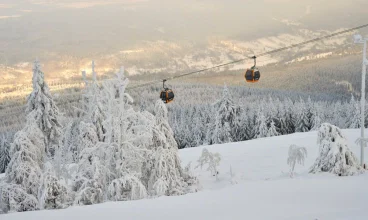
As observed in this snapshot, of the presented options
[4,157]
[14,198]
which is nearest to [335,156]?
[14,198]

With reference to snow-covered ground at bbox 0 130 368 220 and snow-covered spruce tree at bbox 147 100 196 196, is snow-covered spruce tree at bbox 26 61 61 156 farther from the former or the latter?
snow-covered ground at bbox 0 130 368 220

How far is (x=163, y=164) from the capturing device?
634 inches

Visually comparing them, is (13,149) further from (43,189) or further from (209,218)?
(209,218)

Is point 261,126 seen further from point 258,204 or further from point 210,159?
point 258,204

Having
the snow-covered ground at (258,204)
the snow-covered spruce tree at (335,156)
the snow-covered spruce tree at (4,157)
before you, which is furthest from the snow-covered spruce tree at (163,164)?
the snow-covered spruce tree at (4,157)

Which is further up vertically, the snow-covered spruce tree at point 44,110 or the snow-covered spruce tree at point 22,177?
the snow-covered spruce tree at point 44,110

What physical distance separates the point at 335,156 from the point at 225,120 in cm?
4021

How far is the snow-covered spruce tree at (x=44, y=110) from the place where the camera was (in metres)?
22.3

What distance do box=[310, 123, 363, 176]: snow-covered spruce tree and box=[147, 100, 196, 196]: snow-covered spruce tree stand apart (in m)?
5.66

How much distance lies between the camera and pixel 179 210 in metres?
9.84

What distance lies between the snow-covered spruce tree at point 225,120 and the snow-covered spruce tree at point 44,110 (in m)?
32.3

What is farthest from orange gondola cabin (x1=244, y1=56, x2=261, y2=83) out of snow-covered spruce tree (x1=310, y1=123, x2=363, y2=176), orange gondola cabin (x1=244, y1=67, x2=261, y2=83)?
snow-covered spruce tree (x1=310, y1=123, x2=363, y2=176)

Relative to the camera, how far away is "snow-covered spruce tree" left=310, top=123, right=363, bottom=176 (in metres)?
13.5

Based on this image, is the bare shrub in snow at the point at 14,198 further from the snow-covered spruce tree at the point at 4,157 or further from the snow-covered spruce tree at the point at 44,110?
the snow-covered spruce tree at the point at 4,157
